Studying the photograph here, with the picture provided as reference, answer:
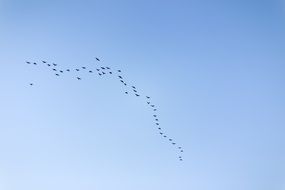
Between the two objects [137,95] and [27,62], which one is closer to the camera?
[27,62]

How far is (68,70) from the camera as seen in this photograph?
35188 millimetres

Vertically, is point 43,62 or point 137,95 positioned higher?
point 43,62

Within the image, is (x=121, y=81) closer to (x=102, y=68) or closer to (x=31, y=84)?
(x=102, y=68)

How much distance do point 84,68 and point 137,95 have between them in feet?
24.2

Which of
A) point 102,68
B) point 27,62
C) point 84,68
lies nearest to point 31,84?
point 27,62

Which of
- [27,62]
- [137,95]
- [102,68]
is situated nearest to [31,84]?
[27,62]

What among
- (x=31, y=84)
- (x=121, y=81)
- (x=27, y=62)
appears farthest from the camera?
(x=121, y=81)

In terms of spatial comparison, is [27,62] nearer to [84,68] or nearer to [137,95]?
[84,68]

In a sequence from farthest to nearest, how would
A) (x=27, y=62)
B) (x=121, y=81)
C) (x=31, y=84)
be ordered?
(x=121, y=81)
(x=27, y=62)
(x=31, y=84)

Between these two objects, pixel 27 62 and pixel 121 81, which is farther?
pixel 121 81

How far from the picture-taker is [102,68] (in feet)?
124

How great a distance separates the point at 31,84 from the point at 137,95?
41.6 ft

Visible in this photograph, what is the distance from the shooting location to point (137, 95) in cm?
3788

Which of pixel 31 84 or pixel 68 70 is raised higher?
pixel 68 70
